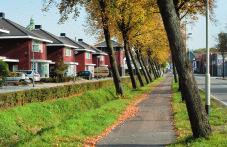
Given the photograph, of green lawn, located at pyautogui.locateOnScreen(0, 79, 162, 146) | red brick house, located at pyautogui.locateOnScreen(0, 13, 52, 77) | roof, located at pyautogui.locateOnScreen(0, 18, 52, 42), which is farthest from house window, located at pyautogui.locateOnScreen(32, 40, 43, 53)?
green lawn, located at pyautogui.locateOnScreen(0, 79, 162, 146)

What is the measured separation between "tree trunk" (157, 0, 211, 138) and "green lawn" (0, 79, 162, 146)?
2.87m

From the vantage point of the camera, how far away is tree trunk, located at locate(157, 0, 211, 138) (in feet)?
41.4

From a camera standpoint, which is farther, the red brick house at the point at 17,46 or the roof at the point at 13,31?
the red brick house at the point at 17,46

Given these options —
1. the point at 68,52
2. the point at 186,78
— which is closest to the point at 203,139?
the point at 186,78

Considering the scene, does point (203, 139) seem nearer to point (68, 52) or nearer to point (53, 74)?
point (53, 74)

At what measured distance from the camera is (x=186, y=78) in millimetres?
12734

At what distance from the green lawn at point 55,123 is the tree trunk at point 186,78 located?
113 inches

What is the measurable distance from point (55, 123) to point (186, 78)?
10865 mm

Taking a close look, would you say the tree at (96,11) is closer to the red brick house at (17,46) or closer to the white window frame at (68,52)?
the red brick house at (17,46)

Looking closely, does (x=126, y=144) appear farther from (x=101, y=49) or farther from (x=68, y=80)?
(x=101, y=49)

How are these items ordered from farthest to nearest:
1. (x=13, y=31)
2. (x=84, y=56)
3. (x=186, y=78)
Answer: (x=84, y=56), (x=13, y=31), (x=186, y=78)

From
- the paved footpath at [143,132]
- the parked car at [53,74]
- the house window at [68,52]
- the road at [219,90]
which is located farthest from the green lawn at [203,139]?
the house window at [68,52]

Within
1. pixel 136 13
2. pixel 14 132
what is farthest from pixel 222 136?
pixel 136 13

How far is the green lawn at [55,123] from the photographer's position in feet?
45.2
